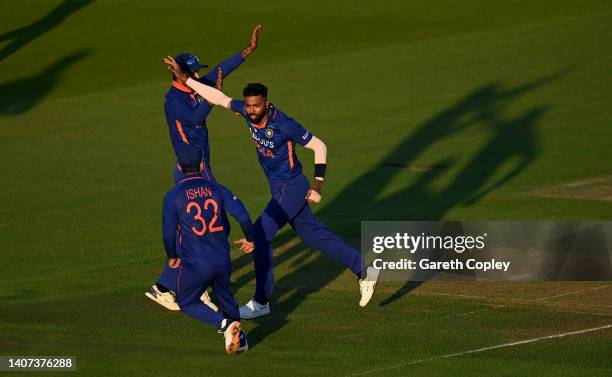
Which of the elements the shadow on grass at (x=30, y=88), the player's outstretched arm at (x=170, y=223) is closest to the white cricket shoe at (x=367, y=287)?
the player's outstretched arm at (x=170, y=223)

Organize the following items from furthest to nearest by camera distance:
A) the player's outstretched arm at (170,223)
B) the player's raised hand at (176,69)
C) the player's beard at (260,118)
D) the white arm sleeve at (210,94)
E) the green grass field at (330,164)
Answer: the player's raised hand at (176,69) → the white arm sleeve at (210,94) → the player's beard at (260,118) → the green grass field at (330,164) → the player's outstretched arm at (170,223)

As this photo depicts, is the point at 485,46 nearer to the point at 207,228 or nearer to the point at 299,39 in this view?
the point at 299,39

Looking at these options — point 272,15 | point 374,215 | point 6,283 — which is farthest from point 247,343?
point 272,15

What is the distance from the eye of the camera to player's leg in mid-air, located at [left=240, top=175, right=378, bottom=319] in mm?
13805

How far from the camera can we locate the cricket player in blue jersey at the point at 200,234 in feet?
39.2

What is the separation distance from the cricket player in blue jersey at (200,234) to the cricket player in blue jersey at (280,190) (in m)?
1.51

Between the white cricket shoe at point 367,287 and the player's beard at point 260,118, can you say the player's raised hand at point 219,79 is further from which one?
the white cricket shoe at point 367,287

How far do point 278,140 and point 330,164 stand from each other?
9350 mm

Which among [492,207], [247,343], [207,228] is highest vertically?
[207,228]

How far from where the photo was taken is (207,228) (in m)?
12.0

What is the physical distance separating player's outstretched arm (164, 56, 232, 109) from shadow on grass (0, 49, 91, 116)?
15.1 m

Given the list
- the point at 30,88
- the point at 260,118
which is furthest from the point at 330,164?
the point at 30,88

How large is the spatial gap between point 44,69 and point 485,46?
11789mm

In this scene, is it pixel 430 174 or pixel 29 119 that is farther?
pixel 29 119
